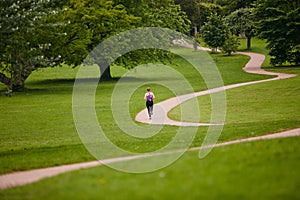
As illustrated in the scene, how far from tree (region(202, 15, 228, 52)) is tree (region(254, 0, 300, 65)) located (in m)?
11.8

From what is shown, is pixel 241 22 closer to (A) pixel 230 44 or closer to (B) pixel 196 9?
(A) pixel 230 44

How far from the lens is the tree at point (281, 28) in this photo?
52500mm

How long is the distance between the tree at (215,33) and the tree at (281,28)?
38.7 feet

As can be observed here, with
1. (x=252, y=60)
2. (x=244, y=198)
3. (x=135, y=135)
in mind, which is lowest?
(x=252, y=60)

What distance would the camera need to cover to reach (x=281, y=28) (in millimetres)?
53281

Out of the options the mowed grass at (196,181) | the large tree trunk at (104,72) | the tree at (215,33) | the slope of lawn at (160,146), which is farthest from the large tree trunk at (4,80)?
the tree at (215,33)

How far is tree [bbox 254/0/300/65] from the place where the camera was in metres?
52.5

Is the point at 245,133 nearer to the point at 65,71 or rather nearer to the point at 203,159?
the point at 203,159

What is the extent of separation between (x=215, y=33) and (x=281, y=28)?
1613cm

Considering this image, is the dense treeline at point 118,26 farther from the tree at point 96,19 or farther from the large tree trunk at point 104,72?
the large tree trunk at point 104,72

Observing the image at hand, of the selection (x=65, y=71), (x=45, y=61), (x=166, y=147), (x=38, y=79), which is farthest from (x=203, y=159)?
(x=65, y=71)

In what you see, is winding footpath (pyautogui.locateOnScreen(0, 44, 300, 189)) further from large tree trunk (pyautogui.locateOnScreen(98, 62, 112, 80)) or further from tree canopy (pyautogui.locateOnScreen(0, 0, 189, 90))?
large tree trunk (pyautogui.locateOnScreen(98, 62, 112, 80))

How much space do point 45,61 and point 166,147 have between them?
500cm

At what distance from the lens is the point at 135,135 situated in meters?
20.2
